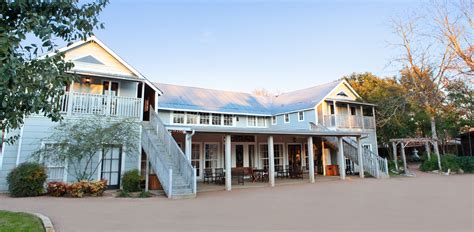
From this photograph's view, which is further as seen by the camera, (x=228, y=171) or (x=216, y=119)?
(x=216, y=119)

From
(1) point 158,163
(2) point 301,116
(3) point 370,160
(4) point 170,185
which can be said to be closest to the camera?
(4) point 170,185

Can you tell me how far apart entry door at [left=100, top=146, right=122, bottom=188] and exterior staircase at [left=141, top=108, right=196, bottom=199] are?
1366 millimetres

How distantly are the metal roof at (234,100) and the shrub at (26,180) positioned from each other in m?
7.87

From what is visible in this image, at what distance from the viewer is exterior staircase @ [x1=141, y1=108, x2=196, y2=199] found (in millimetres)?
10836

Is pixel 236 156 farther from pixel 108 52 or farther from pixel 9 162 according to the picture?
pixel 9 162

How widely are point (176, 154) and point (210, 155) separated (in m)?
6.64

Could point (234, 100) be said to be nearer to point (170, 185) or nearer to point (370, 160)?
point (370, 160)

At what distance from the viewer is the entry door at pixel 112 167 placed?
13227mm

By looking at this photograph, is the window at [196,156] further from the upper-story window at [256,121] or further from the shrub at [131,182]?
the shrub at [131,182]

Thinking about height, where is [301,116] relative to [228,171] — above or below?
above

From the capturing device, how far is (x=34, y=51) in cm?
409

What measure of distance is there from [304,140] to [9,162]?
1755cm

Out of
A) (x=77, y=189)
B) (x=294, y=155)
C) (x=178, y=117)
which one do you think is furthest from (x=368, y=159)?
(x=77, y=189)

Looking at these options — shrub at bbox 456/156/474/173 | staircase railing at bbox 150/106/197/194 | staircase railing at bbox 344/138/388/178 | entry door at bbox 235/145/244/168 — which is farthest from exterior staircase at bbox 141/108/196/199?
shrub at bbox 456/156/474/173
